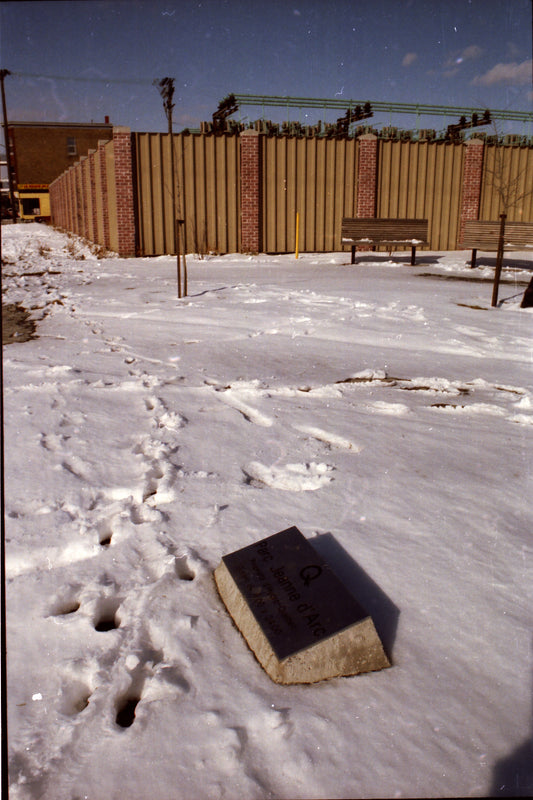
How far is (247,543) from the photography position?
7.66 ft

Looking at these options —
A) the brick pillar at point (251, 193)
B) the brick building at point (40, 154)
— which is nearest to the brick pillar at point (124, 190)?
the brick pillar at point (251, 193)

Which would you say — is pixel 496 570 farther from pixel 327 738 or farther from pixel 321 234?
pixel 321 234

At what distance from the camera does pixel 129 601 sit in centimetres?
202

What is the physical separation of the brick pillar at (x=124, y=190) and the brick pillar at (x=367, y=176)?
6210mm

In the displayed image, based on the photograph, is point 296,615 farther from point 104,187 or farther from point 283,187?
point 104,187

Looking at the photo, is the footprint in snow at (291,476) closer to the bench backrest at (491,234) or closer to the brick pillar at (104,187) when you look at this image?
the bench backrest at (491,234)

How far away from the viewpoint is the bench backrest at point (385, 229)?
501 inches

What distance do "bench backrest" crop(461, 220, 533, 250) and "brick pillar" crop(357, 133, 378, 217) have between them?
622cm

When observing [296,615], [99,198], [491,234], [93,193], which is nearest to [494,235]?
[491,234]

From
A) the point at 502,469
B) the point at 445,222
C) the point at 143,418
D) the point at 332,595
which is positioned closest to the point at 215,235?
the point at 445,222

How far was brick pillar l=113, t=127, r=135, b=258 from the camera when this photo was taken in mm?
14484

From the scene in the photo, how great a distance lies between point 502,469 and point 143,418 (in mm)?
2058

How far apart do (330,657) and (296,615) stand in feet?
0.51

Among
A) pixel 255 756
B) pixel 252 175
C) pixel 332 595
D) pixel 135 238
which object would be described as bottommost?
pixel 255 756
